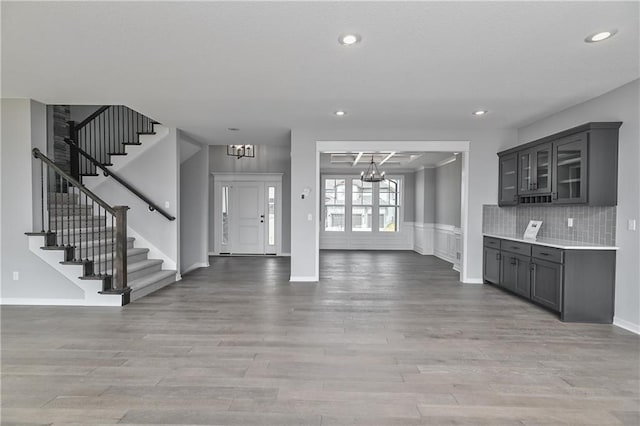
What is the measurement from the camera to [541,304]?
14.5 ft

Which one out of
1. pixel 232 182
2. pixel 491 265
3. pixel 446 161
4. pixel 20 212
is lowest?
pixel 491 265

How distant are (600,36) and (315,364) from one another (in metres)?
3.48

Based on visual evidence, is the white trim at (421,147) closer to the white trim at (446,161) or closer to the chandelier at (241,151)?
the white trim at (446,161)

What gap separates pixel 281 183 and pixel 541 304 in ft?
21.8

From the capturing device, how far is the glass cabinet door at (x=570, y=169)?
4.02 meters

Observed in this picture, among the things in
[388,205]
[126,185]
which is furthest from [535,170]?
[126,185]

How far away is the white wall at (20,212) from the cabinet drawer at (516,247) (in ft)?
19.6

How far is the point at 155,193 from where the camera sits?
6.18m

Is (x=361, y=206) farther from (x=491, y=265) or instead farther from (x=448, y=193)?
(x=491, y=265)

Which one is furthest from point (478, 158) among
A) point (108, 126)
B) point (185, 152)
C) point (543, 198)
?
point (108, 126)

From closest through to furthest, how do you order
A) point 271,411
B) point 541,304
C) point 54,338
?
point 271,411, point 54,338, point 541,304

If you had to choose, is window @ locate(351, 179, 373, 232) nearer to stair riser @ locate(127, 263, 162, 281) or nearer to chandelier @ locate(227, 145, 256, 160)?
chandelier @ locate(227, 145, 256, 160)

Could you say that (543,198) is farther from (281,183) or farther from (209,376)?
(281,183)

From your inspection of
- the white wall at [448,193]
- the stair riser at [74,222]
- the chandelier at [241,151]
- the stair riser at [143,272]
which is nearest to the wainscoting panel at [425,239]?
the white wall at [448,193]
